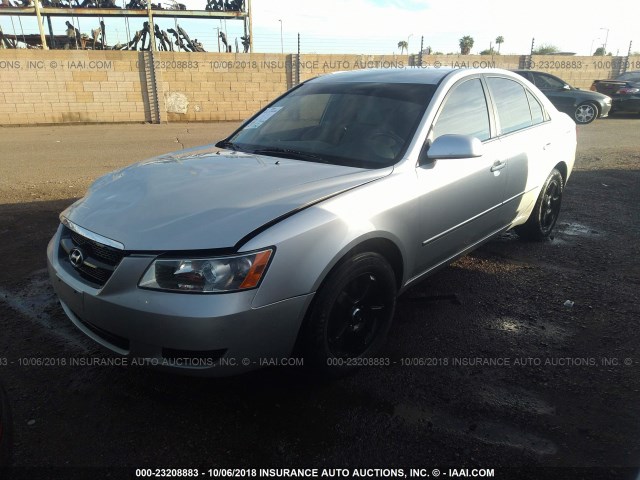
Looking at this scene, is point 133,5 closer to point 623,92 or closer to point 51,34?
point 51,34

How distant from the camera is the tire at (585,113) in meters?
15.4

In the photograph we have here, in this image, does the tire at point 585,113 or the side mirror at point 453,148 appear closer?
the side mirror at point 453,148

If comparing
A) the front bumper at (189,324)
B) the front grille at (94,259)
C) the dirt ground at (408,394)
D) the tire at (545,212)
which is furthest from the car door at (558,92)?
the front grille at (94,259)

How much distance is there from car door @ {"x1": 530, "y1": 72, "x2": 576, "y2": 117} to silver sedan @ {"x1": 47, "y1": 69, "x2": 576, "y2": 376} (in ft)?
42.9

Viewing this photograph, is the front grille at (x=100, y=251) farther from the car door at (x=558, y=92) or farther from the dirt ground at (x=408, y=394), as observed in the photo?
the car door at (x=558, y=92)

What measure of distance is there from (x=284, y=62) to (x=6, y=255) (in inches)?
575

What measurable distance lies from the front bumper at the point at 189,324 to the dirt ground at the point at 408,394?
15.0 inches

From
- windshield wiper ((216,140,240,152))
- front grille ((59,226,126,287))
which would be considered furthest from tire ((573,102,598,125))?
front grille ((59,226,126,287))

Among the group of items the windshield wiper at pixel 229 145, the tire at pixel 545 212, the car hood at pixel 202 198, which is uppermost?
the windshield wiper at pixel 229 145

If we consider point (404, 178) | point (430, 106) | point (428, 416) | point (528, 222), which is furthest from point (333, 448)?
point (528, 222)

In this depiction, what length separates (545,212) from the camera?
4.94 metres

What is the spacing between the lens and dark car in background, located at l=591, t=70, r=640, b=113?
1686 centimetres

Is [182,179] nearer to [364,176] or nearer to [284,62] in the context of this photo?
[364,176]

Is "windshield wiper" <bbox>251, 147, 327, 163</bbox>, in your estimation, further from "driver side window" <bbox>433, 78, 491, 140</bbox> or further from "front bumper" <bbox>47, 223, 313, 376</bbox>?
"front bumper" <bbox>47, 223, 313, 376</bbox>
